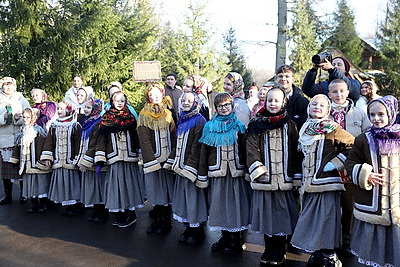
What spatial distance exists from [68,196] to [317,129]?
3.83 metres

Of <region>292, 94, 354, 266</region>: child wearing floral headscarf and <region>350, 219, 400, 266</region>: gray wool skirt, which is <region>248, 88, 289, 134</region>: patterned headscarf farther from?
<region>350, 219, 400, 266</region>: gray wool skirt

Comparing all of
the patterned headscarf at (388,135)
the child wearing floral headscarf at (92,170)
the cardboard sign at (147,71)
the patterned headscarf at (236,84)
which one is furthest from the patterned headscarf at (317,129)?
the cardboard sign at (147,71)

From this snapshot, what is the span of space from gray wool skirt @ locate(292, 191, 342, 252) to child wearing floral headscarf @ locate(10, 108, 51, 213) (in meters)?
3.99

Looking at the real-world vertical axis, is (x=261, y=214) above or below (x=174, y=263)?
above

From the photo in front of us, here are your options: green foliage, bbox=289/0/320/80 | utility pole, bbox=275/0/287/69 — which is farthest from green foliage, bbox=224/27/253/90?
utility pole, bbox=275/0/287/69

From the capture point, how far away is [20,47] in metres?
10.3

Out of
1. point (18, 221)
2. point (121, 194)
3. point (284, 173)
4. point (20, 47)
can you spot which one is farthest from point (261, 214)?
point (20, 47)

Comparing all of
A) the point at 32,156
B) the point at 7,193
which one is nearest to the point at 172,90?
the point at 32,156

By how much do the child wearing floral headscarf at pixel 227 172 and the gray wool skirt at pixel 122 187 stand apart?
4.25 feet

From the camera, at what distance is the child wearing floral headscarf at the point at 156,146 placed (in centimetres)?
454

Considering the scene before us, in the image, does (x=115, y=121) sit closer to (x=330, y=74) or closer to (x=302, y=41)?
(x=330, y=74)

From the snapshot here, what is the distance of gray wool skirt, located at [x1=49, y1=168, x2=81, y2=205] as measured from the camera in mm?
5402

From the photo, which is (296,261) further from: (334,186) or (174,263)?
(174,263)

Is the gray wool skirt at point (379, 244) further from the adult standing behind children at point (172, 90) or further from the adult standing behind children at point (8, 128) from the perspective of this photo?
the adult standing behind children at point (8, 128)
